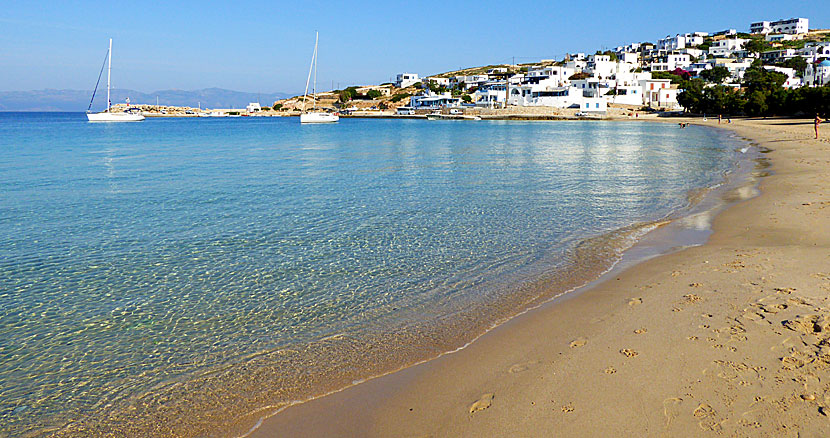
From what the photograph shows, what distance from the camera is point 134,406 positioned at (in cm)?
575

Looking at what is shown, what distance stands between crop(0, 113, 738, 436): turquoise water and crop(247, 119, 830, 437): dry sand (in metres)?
0.74

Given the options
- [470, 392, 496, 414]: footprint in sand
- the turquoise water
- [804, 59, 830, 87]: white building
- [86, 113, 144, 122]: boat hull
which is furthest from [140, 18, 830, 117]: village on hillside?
[470, 392, 496, 414]: footprint in sand

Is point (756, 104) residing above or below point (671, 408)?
above

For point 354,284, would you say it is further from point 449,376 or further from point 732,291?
point 732,291

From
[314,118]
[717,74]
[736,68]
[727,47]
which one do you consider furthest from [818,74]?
[314,118]

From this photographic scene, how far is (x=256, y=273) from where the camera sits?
33.8 feet

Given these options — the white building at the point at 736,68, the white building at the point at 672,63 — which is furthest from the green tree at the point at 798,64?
the white building at the point at 672,63

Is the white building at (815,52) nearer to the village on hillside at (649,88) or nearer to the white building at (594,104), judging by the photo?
the village on hillside at (649,88)

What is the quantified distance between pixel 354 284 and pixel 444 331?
2571 millimetres

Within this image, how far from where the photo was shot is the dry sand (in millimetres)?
4934

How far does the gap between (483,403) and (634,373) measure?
64.6 inches

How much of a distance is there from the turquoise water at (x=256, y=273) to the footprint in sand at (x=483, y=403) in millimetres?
1390

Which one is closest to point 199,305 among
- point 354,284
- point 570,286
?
point 354,284

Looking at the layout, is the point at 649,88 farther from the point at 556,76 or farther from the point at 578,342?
the point at 578,342
